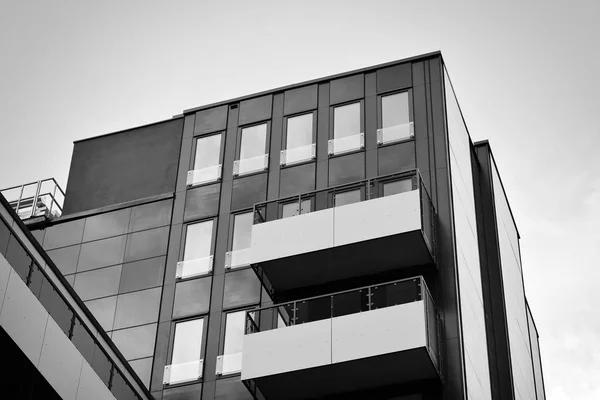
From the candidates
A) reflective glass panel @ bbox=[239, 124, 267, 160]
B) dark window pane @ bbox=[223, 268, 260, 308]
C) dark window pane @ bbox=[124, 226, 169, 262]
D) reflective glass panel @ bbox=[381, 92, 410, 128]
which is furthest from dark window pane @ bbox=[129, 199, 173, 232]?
reflective glass panel @ bbox=[381, 92, 410, 128]

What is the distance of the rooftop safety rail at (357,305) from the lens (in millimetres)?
28328

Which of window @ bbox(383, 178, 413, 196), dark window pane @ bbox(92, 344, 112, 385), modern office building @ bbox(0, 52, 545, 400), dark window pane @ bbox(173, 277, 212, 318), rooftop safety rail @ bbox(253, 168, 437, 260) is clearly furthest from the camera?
dark window pane @ bbox(173, 277, 212, 318)

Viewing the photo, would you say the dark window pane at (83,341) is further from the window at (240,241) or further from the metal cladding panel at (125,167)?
the metal cladding panel at (125,167)

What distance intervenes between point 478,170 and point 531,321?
8.96 m

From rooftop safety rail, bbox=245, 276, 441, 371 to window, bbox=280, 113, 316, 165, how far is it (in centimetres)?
674

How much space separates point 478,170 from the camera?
3919 cm

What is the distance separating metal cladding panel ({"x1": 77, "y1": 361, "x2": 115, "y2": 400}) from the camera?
2466 centimetres

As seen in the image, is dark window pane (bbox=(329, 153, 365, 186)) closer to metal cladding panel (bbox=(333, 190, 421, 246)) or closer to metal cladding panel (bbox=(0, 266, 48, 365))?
metal cladding panel (bbox=(333, 190, 421, 246))

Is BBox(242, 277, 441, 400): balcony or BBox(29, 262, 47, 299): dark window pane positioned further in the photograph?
BBox(242, 277, 441, 400): balcony

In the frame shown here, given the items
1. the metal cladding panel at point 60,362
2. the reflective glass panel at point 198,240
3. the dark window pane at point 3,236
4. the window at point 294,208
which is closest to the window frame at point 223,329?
the reflective glass panel at point 198,240

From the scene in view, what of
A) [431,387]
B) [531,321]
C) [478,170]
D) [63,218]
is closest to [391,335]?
[431,387]

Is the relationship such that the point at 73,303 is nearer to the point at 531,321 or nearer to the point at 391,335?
the point at 391,335

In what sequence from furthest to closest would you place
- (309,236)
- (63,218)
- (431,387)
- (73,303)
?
(63,218) < (309,236) < (431,387) < (73,303)

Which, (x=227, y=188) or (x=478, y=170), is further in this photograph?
(x=478, y=170)
